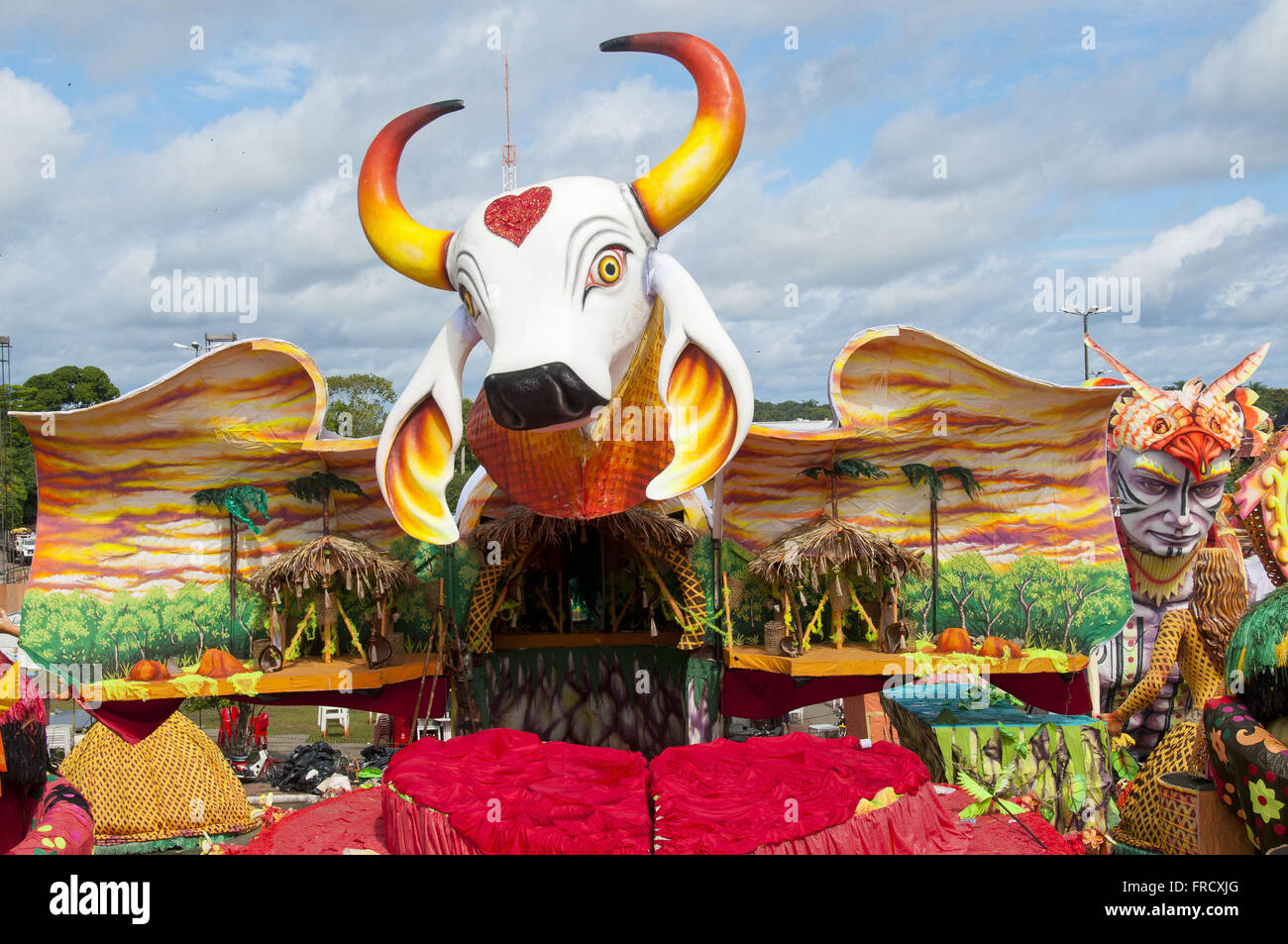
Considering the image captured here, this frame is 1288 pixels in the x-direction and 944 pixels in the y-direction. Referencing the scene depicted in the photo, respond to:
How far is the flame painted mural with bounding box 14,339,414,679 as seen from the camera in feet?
25.1

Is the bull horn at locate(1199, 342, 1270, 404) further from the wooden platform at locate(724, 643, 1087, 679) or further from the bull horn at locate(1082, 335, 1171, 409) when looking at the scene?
the wooden platform at locate(724, 643, 1087, 679)

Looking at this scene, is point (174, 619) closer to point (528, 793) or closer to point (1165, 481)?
point (528, 793)

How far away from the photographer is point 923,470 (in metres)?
7.94

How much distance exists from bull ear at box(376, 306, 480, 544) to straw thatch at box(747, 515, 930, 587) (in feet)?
8.72

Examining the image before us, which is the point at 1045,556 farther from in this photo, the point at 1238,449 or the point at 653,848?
the point at 1238,449

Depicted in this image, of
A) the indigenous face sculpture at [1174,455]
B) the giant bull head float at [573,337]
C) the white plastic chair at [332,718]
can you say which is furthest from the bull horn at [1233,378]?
the white plastic chair at [332,718]

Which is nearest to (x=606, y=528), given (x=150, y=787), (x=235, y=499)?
(x=235, y=499)

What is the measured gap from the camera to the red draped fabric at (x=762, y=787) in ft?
14.8

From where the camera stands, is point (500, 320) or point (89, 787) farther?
point (89, 787)

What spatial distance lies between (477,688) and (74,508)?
3.28 meters

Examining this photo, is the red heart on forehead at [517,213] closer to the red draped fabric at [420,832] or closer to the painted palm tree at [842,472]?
the red draped fabric at [420,832]

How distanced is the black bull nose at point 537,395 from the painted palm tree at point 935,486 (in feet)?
11.4

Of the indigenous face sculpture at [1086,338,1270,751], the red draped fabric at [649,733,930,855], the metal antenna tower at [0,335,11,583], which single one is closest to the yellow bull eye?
the red draped fabric at [649,733,930,855]
